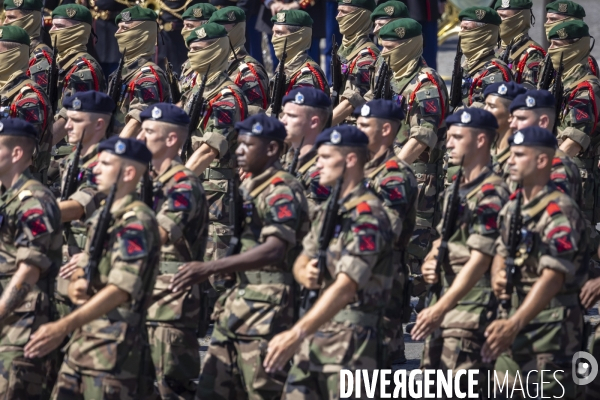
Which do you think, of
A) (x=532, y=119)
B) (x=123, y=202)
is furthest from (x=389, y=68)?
(x=123, y=202)

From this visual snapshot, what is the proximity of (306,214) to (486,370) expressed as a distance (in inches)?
56.9

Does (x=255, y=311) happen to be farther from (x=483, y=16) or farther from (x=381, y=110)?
(x=483, y=16)

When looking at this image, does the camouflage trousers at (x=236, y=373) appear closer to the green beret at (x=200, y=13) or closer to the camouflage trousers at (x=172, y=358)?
the camouflage trousers at (x=172, y=358)

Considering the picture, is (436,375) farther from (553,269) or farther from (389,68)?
(389,68)

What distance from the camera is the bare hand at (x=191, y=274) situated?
9.37m

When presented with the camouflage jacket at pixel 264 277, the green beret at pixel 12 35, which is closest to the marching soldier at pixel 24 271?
the camouflage jacket at pixel 264 277

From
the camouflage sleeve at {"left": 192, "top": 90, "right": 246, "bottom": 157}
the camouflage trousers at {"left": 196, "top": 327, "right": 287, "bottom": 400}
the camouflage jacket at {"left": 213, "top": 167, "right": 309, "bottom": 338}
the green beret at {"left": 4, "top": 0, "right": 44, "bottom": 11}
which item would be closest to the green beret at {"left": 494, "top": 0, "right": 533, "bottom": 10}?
the camouflage sleeve at {"left": 192, "top": 90, "right": 246, "bottom": 157}

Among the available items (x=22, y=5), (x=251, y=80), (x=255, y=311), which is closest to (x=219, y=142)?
(x=251, y=80)

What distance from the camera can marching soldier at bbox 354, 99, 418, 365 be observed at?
416 inches

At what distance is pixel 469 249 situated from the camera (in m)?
9.37

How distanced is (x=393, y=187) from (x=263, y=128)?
49.3 inches

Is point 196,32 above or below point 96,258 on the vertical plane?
below

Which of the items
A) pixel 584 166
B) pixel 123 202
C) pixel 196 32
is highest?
pixel 123 202

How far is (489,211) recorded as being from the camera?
939cm
